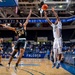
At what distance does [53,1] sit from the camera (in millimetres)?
17828

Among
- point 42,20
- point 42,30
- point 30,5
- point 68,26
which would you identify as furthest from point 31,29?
point 30,5

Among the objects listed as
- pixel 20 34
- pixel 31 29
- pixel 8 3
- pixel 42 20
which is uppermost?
pixel 8 3

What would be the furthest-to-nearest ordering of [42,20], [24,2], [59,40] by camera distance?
1. [42,20]
2. [24,2]
3. [59,40]

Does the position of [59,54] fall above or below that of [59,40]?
below

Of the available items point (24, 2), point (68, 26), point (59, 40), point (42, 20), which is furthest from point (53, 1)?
point (68, 26)

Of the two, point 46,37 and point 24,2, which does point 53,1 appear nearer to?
point 24,2

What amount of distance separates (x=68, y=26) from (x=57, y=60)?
24915mm

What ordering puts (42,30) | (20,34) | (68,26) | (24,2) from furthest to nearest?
(42,30) < (68,26) < (24,2) < (20,34)

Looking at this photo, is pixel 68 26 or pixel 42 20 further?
pixel 68 26

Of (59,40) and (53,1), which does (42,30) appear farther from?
(59,40)

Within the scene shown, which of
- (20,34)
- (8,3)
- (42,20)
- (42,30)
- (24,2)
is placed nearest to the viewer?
(8,3)

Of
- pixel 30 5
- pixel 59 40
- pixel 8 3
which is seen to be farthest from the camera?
pixel 30 5

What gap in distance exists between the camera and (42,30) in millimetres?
34094

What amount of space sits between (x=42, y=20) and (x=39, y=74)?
18.7 metres
